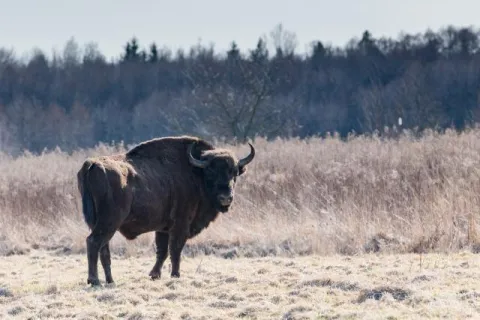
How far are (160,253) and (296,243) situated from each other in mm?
3652

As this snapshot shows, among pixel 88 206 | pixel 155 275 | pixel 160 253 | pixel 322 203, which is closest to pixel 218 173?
pixel 160 253

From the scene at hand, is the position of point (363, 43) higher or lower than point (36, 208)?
higher

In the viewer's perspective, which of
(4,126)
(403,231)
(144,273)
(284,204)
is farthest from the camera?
(4,126)

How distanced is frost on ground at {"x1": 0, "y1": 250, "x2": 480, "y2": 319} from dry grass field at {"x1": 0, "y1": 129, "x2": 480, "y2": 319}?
2 centimetres

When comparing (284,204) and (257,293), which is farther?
(284,204)

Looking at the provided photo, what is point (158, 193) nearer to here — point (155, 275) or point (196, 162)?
point (196, 162)

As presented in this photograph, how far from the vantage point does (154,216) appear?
1185 centimetres

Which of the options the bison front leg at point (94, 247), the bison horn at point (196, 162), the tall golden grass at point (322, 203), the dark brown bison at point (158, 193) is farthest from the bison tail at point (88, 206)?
the tall golden grass at point (322, 203)

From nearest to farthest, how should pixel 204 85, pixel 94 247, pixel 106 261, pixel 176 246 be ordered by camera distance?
1. pixel 94 247
2. pixel 106 261
3. pixel 176 246
4. pixel 204 85

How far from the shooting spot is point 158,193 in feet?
39.2

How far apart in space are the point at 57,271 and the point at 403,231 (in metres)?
6.07

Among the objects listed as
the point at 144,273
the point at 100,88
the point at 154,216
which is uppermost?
the point at 100,88

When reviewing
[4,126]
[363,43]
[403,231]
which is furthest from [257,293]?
[363,43]

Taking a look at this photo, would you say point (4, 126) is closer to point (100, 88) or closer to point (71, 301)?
point (100, 88)
